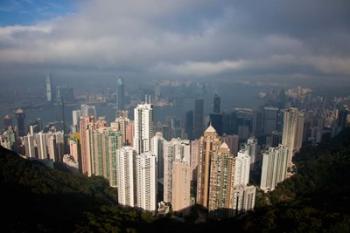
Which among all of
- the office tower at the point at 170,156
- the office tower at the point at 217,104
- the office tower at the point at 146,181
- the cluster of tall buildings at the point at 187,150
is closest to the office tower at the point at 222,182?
the cluster of tall buildings at the point at 187,150

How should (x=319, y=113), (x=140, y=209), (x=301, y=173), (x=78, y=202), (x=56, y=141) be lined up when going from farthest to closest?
(x=319, y=113) < (x=56, y=141) < (x=301, y=173) < (x=140, y=209) < (x=78, y=202)

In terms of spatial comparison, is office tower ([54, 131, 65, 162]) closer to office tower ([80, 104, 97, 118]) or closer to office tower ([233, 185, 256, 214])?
office tower ([80, 104, 97, 118])

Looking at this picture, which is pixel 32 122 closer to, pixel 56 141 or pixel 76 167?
pixel 56 141

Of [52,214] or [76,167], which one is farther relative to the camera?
[76,167]

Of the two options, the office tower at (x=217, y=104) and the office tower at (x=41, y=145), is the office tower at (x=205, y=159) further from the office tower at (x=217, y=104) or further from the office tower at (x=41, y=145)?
the office tower at (x=217, y=104)

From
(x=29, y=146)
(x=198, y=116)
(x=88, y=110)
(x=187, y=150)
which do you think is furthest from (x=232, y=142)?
(x=29, y=146)

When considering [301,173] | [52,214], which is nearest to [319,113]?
[301,173]
